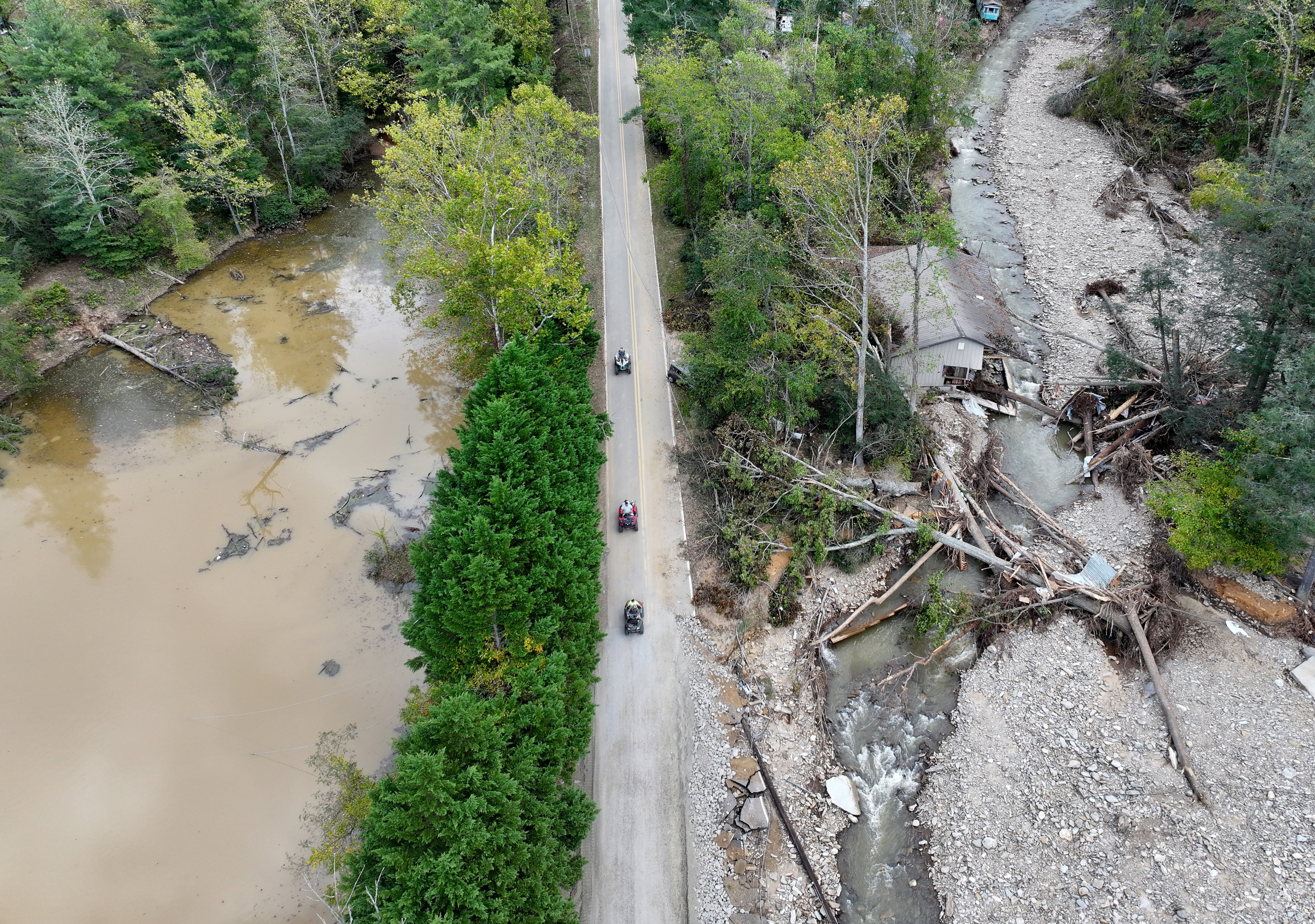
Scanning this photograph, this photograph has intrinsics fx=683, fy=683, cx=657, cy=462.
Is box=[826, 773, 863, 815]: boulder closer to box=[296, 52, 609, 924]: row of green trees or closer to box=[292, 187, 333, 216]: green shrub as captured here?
box=[296, 52, 609, 924]: row of green trees

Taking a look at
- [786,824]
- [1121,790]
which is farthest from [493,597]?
[1121,790]

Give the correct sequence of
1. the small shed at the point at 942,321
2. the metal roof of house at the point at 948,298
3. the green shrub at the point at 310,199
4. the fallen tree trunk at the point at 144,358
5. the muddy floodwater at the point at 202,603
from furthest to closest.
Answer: the green shrub at the point at 310,199, the fallen tree trunk at the point at 144,358, the metal roof of house at the point at 948,298, the small shed at the point at 942,321, the muddy floodwater at the point at 202,603

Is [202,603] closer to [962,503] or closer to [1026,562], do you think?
[962,503]

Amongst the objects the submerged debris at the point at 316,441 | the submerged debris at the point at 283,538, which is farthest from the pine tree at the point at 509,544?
the submerged debris at the point at 316,441

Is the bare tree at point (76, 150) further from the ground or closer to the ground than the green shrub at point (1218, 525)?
further from the ground

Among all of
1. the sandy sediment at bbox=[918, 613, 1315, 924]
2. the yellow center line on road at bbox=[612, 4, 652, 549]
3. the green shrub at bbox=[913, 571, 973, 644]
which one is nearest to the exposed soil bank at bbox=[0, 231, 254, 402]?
the yellow center line on road at bbox=[612, 4, 652, 549]

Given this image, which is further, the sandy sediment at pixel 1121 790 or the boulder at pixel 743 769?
the boulder at pixel 743 769

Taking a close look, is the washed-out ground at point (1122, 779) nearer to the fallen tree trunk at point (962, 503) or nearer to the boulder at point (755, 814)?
the fallen tree trunk at point (962, 503)

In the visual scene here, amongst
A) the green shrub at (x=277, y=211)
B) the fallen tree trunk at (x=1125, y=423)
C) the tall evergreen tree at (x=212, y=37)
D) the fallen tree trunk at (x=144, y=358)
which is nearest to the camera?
the fallen tree trunk at (x=1125, y=423)

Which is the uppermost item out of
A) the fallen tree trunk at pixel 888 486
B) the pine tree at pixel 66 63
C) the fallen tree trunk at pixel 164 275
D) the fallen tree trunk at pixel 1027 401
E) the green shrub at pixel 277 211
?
the pine tree at pixel 66 63
